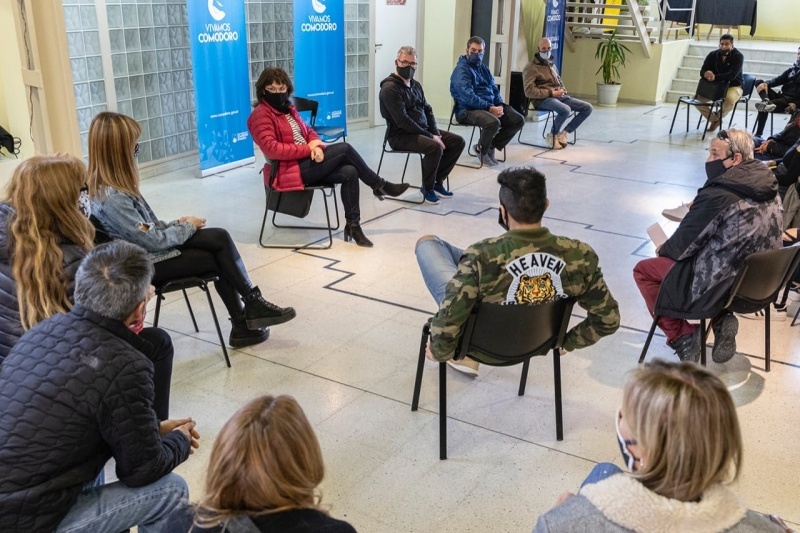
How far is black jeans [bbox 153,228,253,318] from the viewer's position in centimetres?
363

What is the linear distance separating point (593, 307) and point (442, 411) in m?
0.68

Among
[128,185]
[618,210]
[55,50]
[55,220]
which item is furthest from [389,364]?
[618,210]

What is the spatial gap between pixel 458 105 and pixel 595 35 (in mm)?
5444

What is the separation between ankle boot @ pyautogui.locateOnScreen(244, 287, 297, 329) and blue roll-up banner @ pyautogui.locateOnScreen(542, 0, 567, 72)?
25.6 ft

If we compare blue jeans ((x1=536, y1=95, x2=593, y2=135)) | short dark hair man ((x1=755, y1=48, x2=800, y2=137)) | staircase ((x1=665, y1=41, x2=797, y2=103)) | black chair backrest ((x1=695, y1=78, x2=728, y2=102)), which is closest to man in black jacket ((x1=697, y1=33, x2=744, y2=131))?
black chair backrest ((x1=695, y1=78, x2=728, y2=102))

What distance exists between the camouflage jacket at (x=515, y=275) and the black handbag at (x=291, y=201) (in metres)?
2.67

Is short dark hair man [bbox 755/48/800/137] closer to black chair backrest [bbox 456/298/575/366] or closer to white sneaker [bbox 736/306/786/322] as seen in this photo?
white sneaker [bbox 736/306/786/322]

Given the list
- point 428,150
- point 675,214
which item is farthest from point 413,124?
point 675,214

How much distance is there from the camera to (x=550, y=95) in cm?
884

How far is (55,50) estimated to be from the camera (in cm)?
418

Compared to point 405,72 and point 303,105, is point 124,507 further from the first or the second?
point 303,105

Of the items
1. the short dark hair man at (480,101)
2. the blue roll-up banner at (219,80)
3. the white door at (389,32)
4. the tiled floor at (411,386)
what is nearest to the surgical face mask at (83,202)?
the tiled floor at (411,386)

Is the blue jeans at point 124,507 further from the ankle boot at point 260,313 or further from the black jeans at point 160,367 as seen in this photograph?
the ankle boot at point 260,313

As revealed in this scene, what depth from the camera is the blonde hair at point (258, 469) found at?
4.85 feet
